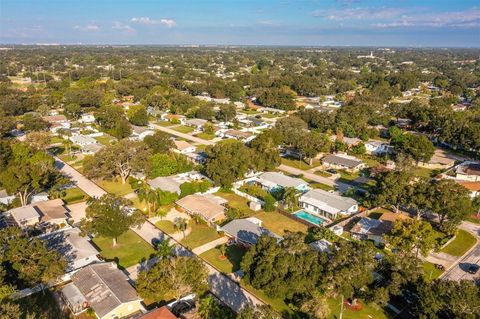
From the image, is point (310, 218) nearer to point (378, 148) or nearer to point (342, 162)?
point (342, 162)

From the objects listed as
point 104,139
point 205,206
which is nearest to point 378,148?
point 205,206

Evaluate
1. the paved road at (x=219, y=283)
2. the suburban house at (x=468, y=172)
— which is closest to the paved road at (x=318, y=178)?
the suburban house at (x=468, y=172)

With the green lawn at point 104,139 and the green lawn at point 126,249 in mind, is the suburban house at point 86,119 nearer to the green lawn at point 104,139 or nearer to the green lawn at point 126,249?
the green lawn at point 104,139

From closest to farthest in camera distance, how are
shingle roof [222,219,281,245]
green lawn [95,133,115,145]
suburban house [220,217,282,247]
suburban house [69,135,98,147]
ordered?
1. suburban house [220,217,282,247]
2. shingle roof [222,219,281,245]
3. suburban house [69,135,98,147]
4. green lawn [95,133,115,145]

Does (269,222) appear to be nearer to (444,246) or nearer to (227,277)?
(227,277)

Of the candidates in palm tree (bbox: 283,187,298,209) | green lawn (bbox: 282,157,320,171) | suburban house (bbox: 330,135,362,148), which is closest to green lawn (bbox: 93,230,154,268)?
palm tree (bbox: 283,187,298,209)

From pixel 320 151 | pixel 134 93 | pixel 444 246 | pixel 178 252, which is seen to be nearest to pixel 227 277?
pixel 178 252

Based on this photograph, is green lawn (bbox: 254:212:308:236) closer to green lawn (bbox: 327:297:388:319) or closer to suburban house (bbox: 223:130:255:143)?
green lawn (bbox: 327:297:388:319)

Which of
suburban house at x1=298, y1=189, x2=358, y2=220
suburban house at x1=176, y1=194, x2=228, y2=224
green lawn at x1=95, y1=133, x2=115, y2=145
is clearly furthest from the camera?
green lawn at x1=95, y1=133, x2=115, y2=145

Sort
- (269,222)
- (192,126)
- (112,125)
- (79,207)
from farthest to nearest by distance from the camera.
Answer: (192,126), (112,125), (79,207), (269,222)
